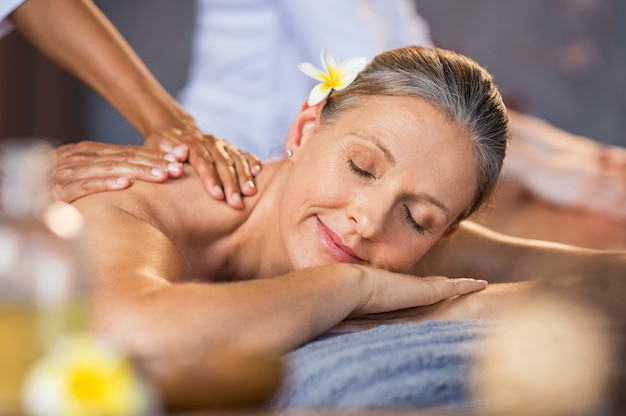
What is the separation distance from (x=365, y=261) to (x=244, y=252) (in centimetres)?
36

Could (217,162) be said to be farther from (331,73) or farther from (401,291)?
(401,291)

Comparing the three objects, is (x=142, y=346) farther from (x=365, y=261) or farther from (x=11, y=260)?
(x=365, y=261)

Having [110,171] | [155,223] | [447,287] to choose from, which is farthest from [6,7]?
[447,287]

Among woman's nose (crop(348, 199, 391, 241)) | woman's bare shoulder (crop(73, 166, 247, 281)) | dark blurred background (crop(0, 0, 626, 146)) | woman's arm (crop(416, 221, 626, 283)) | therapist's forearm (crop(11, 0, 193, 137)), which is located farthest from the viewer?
dark blurred background (crop(0, 0, 626, 146))

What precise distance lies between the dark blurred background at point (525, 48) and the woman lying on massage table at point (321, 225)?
2.66m

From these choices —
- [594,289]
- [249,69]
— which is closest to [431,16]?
[249,69]

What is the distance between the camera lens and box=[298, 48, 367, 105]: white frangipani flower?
173 centimetres

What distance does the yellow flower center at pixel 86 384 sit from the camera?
65 cm

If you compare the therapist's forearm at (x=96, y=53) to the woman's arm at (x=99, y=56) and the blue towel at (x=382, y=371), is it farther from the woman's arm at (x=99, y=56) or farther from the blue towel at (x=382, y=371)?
the blue towel at (x=382, y=371)

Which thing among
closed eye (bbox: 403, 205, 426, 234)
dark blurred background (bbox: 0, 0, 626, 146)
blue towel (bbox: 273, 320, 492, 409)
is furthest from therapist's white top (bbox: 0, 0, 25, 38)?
dark blurred background (bbox: 0, 0, 626, 146)

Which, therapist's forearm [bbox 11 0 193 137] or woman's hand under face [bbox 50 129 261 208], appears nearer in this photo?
woman's hand under face [bbox 50 129 261 208]

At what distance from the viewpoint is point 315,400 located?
99 cm

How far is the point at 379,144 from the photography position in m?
1.55

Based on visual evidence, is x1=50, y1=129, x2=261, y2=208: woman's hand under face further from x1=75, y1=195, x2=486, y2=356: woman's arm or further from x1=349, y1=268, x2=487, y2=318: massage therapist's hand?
x1=349, y1=268, x2=487, y2=318: massage therapist's hand
